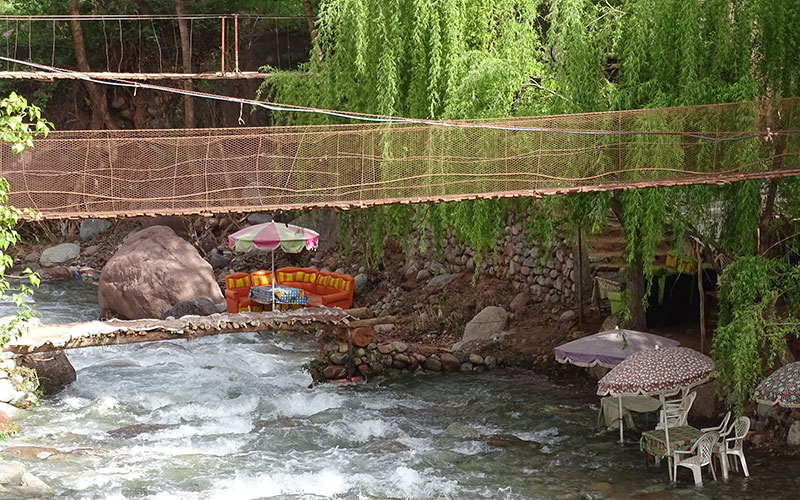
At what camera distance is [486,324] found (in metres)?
16.7

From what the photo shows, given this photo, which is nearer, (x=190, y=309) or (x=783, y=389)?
(x=783, y=389)

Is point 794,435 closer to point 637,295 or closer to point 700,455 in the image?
point 700,455

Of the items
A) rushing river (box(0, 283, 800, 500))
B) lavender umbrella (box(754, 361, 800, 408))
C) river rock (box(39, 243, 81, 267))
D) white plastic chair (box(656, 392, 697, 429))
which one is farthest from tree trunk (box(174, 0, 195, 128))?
lavender umbrella (box(754, 361, 800, 408))

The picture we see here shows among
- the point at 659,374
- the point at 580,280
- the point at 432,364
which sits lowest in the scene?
the point at 432,364

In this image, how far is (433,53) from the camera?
13078 mm

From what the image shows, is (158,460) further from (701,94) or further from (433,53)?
(701,94)

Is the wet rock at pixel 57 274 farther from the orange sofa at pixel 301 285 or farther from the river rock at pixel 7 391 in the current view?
the river rock at pixel 7 391

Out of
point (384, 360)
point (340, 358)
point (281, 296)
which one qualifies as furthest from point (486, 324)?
point (281, 296)

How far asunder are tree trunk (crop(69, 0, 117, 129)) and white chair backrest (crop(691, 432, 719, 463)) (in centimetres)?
2015

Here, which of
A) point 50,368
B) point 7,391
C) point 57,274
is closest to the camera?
point 7,391

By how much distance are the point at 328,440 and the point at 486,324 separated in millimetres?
4965

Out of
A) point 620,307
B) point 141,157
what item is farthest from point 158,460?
point 620,307

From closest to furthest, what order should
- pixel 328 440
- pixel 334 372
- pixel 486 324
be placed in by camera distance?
pixel 328 440 → pixel 334 372 → pixel 486 324

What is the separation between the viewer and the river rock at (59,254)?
25.7 m
